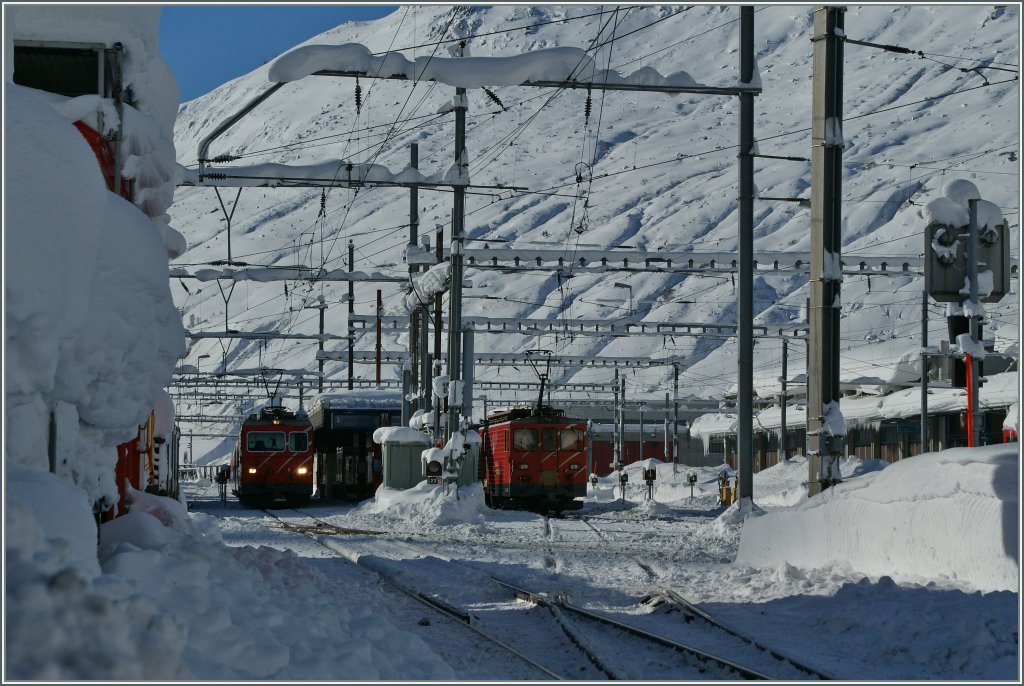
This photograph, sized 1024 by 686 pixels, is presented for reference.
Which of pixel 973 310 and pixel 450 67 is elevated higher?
pixel 450 67

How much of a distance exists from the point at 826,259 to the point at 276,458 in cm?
2738

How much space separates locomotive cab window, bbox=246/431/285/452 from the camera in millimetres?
41125

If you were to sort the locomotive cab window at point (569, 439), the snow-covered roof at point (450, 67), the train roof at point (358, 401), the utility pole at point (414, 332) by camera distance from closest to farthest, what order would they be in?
1. the snow-covered roof at point (450, 67)
2. the locomotive cab window at point (569, 439)
3. the utility pole at point (414, 332)
4. the train roof at point (358, 401)

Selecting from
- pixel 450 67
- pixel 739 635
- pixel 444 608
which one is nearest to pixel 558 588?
pixel 444 608

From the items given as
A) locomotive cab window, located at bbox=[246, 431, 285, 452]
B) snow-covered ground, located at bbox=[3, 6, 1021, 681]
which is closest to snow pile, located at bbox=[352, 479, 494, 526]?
locomotive cab window, located at bbox=[246, 431, 285, 452]

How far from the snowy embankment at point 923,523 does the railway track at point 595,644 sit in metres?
2.37

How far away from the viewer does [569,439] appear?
3684 cm

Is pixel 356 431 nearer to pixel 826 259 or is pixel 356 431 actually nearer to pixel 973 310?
pixel 826 259

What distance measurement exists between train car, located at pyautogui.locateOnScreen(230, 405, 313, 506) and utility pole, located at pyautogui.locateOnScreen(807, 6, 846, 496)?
86.8ft

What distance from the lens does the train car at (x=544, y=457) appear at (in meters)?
36.5

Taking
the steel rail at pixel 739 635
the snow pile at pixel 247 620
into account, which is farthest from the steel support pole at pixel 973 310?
the snow pile at pixel 247 620

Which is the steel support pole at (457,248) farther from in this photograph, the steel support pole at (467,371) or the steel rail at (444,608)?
the steel rail at (444,608)

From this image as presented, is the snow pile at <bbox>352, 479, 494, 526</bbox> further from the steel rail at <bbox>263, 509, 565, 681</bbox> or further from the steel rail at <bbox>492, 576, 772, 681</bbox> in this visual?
the steel rail at <bbox>492, 576, 772, 681</bbox>

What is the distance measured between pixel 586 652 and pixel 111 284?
4625 millimetres
